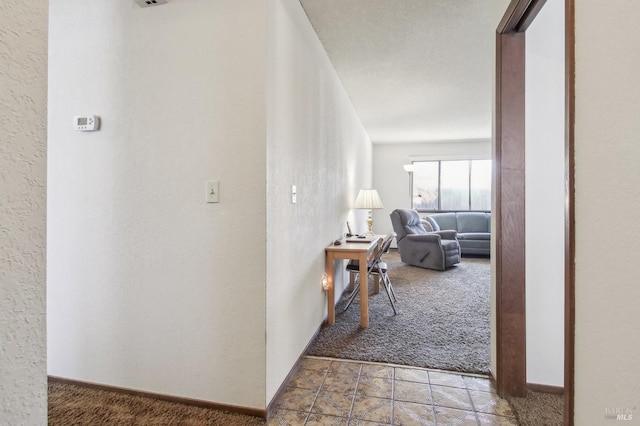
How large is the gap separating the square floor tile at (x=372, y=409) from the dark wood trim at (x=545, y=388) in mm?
843

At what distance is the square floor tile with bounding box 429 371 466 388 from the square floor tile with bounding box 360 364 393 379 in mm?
263

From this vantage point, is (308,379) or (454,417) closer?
(454,417)

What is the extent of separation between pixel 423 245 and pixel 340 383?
3.71 meters

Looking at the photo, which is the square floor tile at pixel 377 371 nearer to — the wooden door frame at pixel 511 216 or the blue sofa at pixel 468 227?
the wooden door frame at pixel 511 216

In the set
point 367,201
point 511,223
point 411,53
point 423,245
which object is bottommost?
point 423,245

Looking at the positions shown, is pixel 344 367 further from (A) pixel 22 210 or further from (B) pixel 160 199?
(A) pixel 22 210

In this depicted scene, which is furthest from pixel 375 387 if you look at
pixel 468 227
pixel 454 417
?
pixel 468 227

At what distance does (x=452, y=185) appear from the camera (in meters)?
7.23

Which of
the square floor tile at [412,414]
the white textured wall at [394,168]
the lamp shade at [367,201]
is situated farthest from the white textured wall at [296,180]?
the white textured wall at [394,168]

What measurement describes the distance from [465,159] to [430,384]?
6.16m

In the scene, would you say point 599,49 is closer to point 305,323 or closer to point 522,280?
point 522,280

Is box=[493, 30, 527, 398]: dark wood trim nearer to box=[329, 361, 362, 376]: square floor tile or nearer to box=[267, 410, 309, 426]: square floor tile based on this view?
box=[329, 361, 362, 376]: square floor tile

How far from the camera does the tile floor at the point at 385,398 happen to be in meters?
1.65

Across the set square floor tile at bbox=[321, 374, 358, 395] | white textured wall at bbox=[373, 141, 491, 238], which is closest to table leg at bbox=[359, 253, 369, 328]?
square floor tile at bbox=[321, 374, 358, 395]
